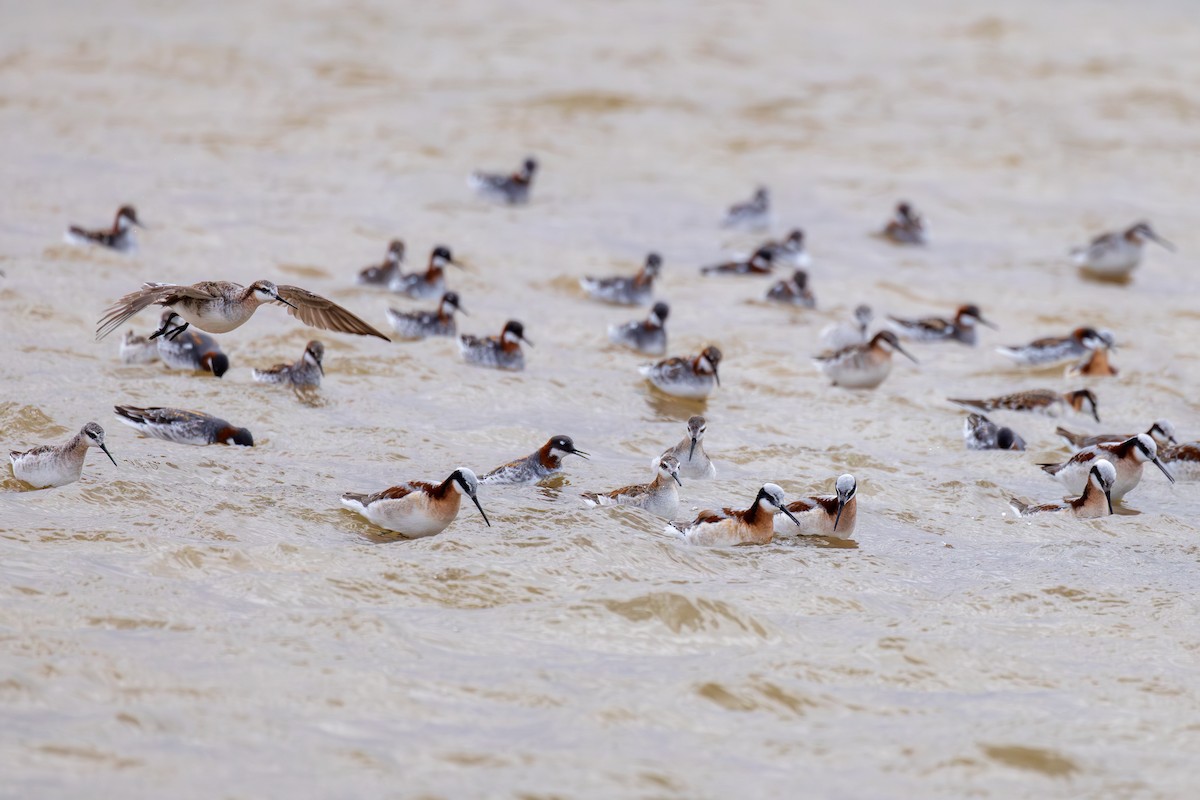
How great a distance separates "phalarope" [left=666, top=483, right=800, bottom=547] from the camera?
31.5ft

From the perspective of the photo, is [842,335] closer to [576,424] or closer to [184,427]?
[576,424]

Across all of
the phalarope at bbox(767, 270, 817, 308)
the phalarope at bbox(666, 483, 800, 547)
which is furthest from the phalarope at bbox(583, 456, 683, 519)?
the phalarope at bbox(767, 270, 817, 308)

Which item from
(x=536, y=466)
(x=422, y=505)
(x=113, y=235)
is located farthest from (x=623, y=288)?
(x=422, y=505)

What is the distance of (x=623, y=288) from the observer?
54.3 feet

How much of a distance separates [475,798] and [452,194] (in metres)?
15.2

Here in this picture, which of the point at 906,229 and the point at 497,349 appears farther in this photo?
the point at 906,229

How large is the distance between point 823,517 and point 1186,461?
12.0ft

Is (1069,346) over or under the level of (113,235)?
under

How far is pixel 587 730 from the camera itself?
6914 millimetres

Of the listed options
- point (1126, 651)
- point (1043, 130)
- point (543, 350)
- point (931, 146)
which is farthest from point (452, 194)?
point (1126, 651)

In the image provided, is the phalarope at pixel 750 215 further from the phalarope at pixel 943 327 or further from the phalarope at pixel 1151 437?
the phalarope at pixel 1151 437

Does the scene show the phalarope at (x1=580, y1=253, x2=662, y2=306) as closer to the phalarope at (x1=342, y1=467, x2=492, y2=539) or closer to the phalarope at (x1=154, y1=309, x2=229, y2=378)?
the phalarope at (x1=154, y1=309, x2=229, y2=378)

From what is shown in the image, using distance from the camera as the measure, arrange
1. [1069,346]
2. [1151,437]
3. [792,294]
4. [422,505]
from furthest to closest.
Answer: [792,294] → [1069,346] → [1151,437] → [422,505]

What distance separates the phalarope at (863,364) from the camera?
45.9 ft
